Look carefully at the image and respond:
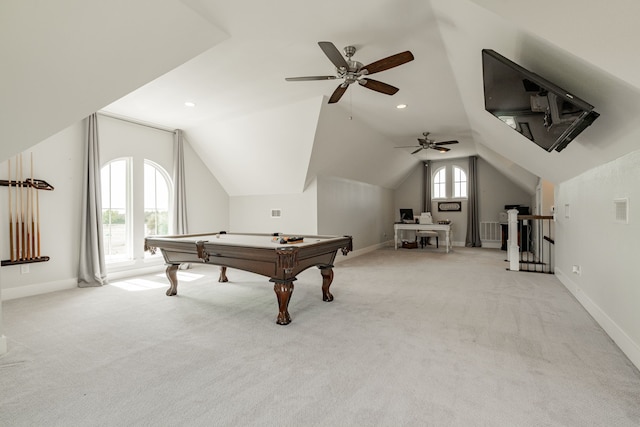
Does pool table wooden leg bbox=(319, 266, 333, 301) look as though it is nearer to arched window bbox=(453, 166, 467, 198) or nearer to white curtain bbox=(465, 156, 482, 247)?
white curtain bbox=(465, 156, 482, 247)

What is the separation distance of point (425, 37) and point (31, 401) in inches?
165

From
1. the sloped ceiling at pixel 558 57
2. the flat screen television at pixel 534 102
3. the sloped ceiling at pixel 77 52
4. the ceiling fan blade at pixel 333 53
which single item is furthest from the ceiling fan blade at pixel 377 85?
the sloped ceiling at pixel 77 52

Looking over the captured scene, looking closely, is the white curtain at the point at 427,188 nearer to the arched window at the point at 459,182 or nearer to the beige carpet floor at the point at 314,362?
the arched window at the point at 459,182

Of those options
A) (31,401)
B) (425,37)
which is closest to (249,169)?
(425,37)

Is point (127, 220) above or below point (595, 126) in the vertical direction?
below

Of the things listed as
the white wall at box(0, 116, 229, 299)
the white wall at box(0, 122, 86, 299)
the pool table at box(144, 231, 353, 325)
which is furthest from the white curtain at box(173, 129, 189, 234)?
the pool table at box(144, 231, 353, 325)

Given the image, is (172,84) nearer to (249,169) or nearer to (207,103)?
(207,103)

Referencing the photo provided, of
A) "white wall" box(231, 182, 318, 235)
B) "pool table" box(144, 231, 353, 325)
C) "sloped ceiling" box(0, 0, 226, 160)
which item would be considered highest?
"sloped ceiling" box(0, 0, 226, 160)

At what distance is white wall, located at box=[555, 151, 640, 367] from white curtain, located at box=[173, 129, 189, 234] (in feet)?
21.3

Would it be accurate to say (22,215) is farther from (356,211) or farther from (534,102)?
(356,211)

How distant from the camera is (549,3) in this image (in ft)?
4.51

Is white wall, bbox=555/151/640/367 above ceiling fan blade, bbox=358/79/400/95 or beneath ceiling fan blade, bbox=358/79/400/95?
beneath

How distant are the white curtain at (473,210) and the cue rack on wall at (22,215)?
34.3ft

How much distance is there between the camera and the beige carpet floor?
166 cm
